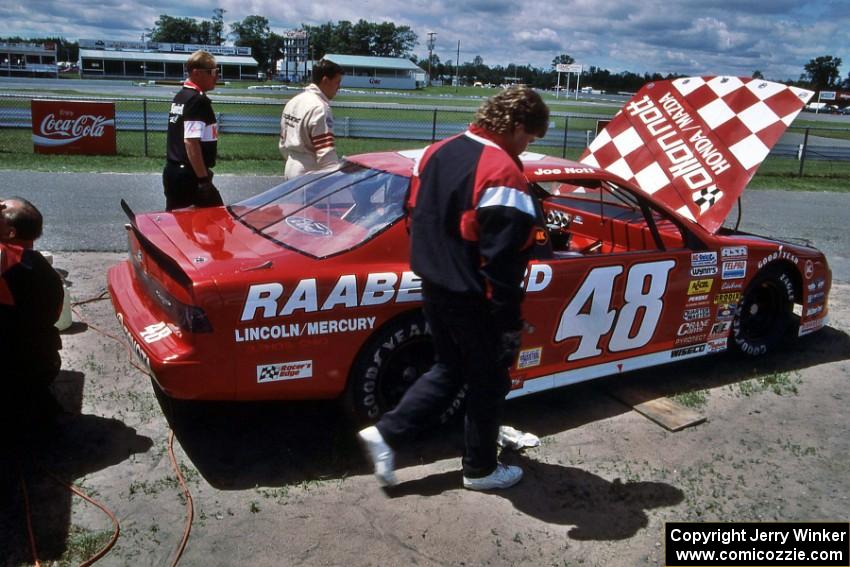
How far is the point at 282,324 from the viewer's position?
3117 millimetres

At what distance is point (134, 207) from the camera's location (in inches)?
365

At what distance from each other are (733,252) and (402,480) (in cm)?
245

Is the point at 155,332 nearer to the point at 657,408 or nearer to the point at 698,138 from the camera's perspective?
the point at 657,408

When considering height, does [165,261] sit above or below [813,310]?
above

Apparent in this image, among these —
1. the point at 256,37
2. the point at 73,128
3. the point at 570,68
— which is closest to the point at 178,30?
the point at 256,37

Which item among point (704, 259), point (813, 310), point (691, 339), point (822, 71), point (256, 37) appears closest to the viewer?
point (704, 259)

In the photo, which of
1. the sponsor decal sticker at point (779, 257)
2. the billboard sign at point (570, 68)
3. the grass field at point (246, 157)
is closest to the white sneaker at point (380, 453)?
the sponsor decal sticker at point (779, 257)

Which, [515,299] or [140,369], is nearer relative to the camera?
[515,299]

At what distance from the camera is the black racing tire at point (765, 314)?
473cm

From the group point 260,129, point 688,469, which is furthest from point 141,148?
point 688,469

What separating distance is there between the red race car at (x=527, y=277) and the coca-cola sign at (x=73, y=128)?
38.3 ft

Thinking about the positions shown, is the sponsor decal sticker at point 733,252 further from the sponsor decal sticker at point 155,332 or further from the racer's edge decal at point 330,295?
the sponsor decal sticker at point 155,332

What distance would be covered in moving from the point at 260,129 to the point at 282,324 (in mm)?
18979

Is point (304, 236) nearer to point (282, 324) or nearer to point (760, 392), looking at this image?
point (282, 324)
